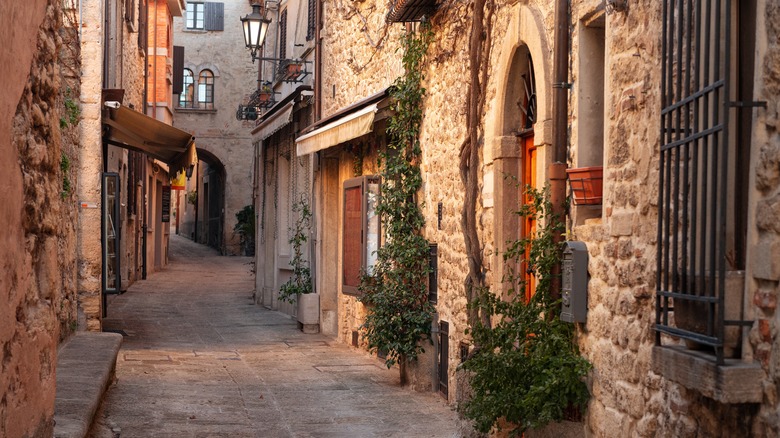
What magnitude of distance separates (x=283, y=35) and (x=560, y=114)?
594 inches

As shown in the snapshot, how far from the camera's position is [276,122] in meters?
17.2

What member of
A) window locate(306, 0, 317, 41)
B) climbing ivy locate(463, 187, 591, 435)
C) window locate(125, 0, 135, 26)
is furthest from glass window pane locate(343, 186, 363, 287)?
window locate(125, 0, 135, 26)

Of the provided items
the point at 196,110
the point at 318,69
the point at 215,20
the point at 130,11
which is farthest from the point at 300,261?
the point at 215,20

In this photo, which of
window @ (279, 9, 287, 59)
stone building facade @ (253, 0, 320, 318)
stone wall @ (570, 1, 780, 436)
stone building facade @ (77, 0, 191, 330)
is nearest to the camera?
stone wall @ (570, 1, 780, 436)

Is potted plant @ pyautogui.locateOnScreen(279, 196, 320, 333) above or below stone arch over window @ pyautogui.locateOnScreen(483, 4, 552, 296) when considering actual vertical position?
below

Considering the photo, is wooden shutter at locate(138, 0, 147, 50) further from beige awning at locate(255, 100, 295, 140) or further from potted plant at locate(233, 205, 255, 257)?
potted plant at locate(233, 205, 255, 257)

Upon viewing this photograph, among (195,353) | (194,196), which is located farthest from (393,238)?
(194,196)

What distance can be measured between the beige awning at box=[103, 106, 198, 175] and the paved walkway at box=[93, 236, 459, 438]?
2628 mm

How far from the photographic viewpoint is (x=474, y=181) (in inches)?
344

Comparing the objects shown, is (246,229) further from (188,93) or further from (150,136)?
(150,136)

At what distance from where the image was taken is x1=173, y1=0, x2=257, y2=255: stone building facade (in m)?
35.9

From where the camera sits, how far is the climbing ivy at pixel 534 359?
20.1 ft

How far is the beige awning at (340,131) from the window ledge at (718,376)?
7.02m

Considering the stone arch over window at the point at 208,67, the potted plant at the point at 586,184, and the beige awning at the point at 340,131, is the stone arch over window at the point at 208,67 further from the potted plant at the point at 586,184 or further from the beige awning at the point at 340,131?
the potted plant at the point at 586,184
